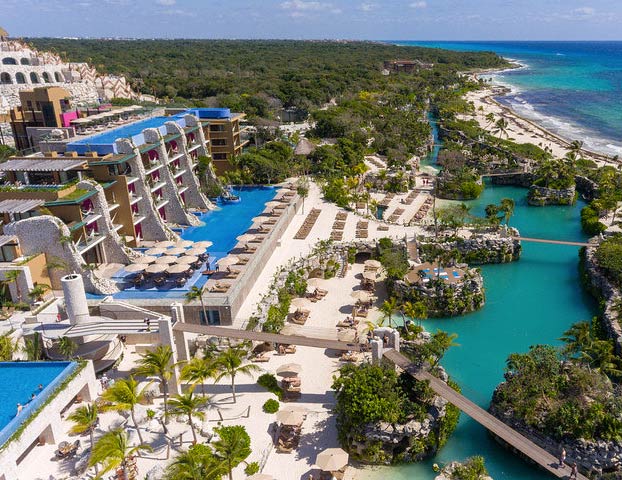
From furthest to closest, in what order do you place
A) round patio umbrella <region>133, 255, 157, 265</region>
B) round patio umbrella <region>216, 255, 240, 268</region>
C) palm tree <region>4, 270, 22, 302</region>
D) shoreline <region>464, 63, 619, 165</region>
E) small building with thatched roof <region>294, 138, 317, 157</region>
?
shoreline <region>464, 63, 619, 165</region> → small building with thatched roof <region>294, 138, 317, 157</region> → round patio umbrella <region>216, 255, 240, 268</region> → round patio umbrella <region>133, 255, 157, 265</region> → palm tree <region>4, 270, 22, 302</region>

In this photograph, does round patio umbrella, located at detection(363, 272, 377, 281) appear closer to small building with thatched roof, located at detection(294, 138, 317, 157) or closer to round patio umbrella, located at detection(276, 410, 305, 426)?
round patio umbrella, located at detection(276, 410, 305, 426)

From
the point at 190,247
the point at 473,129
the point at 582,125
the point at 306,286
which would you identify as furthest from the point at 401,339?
the point at 582,125

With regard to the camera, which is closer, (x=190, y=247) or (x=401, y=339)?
(x=401, y=339)

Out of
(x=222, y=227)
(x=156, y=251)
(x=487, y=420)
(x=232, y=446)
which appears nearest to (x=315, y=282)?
(x=156, y=251)

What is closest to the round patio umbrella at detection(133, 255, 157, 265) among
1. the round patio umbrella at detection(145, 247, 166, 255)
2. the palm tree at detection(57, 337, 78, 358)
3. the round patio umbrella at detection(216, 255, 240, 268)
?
the round patio umbrella at detection(145, 247, 166, 255)

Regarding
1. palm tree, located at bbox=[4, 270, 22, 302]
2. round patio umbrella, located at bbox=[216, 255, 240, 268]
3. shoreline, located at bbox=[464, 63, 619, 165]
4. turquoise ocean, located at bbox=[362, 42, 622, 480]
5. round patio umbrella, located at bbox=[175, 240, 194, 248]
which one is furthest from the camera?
shoreline, located at bbox=[464, 63, 619, 165]

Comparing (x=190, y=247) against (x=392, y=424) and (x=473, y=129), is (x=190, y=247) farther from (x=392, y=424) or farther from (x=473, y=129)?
(x=473, y=129)
